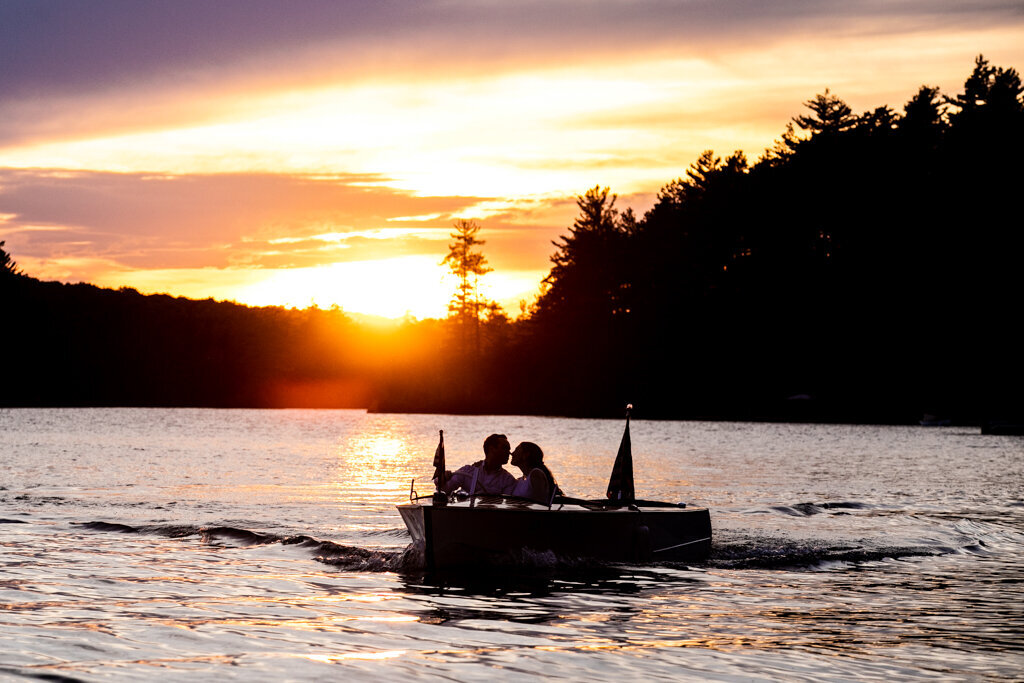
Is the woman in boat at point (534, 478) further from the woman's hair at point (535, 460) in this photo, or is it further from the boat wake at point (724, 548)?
the boat wake at point (724, 548)

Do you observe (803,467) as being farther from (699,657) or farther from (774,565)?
(699,657)

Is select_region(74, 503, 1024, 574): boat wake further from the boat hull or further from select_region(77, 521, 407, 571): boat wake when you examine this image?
the boat hull

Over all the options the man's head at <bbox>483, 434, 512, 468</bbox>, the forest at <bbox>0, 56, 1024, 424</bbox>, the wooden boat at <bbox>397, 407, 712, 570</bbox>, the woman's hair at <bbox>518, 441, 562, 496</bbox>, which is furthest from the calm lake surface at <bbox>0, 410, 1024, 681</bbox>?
the forest at <bbox>0, 56, 1024, 424</bbox>

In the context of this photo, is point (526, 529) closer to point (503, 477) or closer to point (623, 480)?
point (503, 477)

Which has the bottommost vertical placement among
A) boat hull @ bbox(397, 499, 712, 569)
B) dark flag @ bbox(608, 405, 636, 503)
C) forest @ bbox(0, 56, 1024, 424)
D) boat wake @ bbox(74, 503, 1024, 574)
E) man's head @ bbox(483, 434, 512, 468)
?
boat wake @ bbox(74, 503, 1024, 574)

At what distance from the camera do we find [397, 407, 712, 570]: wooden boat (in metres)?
18.0

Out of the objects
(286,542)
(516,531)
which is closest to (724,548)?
(516,531)

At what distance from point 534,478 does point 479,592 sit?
2545 mm

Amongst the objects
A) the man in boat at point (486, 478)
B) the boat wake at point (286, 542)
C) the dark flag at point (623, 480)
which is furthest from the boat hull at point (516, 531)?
the boat wake at point (286, 542)

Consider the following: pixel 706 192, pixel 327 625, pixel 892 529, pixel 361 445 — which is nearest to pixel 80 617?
pixel 327 625

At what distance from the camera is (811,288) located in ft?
335

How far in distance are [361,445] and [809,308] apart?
48030 millimetres

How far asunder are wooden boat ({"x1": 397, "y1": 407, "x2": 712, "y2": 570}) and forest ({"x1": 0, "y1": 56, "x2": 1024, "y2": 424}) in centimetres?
7864

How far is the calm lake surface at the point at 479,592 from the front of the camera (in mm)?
11820
